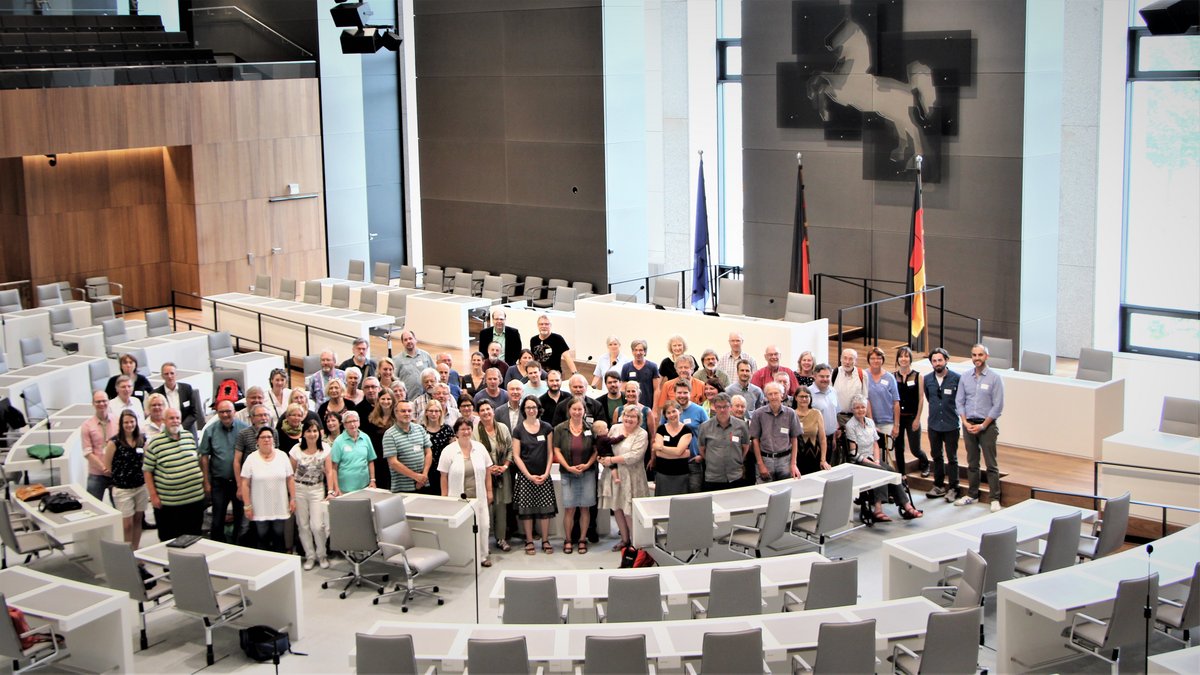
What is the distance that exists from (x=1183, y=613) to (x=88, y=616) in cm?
685

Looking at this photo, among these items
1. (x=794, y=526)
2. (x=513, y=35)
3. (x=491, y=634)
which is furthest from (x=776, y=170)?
(x=491, y=634)

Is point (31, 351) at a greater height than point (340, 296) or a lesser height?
lesser

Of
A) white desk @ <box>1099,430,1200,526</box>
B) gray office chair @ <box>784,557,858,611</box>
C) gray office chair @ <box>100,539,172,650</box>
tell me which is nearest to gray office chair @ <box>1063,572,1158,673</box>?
gray office chair @ <box>784,557,858,611</box>

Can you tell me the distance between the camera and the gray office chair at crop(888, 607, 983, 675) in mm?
6773

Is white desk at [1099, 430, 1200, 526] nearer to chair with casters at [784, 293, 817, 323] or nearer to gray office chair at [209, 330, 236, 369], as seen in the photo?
chair with casters at [784, 293, 817, 323]

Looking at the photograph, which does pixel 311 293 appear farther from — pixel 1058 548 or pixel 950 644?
pixel 950 644

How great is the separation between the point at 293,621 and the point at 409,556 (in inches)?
38.9

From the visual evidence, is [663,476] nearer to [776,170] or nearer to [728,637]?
[728,637]

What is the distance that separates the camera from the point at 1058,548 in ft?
27.3

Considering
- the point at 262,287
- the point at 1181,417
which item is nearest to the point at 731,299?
the point at 1181,417

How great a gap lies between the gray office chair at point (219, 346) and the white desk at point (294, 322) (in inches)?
44.2

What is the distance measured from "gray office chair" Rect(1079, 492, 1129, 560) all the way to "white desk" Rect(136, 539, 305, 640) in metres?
5.59

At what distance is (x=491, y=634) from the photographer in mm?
7055

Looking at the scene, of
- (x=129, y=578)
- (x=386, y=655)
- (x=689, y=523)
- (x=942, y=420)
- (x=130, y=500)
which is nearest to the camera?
(x=386, y=655)
